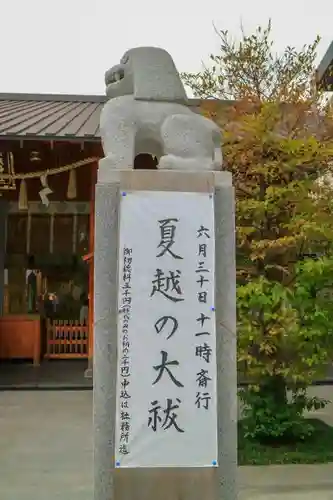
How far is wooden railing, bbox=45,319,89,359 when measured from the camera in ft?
37.9

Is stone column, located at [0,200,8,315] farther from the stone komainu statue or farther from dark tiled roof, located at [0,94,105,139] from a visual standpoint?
the stone komainu statue

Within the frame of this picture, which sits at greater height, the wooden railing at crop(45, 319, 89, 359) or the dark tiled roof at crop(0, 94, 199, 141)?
the dark tiled roof at crop(0, 94, 199, 141)

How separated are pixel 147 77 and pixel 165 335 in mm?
1594

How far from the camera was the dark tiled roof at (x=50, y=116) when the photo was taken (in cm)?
846

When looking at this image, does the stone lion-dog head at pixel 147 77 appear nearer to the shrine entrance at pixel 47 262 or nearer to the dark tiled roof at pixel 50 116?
the dark tiled roof at pixel 50 116

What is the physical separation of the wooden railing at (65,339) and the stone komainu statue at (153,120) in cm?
849

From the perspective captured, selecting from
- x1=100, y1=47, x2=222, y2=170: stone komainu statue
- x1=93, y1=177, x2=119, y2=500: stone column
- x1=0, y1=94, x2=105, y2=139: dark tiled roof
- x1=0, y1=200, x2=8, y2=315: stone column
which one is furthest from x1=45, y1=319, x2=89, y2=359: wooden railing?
x1=93, y1=177, x2=119, y2=500: stone column

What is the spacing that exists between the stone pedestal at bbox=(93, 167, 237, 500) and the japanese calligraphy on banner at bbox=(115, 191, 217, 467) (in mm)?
63

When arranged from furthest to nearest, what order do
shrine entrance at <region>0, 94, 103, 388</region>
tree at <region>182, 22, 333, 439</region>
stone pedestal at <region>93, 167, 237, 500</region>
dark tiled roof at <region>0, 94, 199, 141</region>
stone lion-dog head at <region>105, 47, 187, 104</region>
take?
shrine entrance at <region>0, 94, 103, 388</region>
dark tiled roof at <region>0, 94, 199, 141</region>
tree at <region>182, 22, 333, 439</region>
stone lion-dog head at <region>105, 47, 187, 104</region>
stone pedestal at <region>93, 167, 237, 500</region>

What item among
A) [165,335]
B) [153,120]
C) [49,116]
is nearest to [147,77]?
[153,120]

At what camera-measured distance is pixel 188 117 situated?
3.36 metres

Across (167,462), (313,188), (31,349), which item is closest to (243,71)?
(313,188)

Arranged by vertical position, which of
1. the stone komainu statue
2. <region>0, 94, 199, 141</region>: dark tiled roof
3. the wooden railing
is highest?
<region>0, 94, 199, 141</region>: dark tiled roof

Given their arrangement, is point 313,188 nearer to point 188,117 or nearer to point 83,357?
point 188,117
